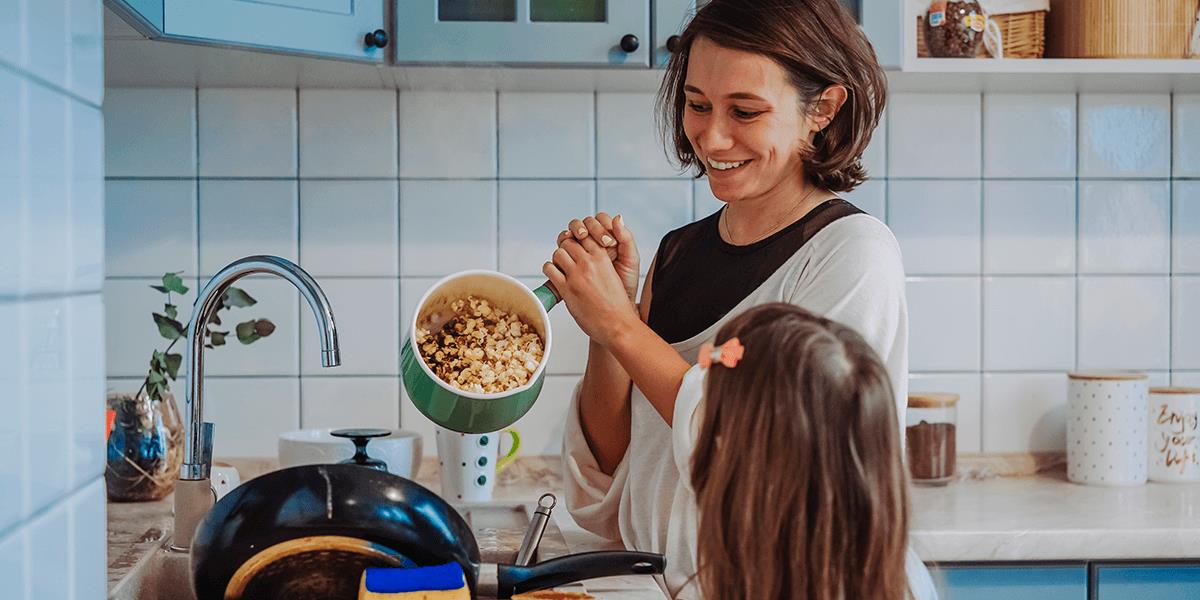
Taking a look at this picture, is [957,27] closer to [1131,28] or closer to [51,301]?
[1131,28]

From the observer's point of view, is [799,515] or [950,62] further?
[950,62]

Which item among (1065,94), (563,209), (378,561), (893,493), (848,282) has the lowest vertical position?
(378,561)

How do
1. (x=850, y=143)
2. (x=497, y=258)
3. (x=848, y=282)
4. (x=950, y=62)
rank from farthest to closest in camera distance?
(x=497, y=258) < (x=950, y=62) < (x=850, y=143) < (x=848, y=282)

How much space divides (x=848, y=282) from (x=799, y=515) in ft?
1.49

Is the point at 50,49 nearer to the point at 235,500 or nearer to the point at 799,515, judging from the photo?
the point at 235,500

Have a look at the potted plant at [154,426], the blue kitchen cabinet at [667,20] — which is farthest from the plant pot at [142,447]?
the blue kitchen cabinet at [667,20]

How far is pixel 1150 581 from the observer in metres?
1.66

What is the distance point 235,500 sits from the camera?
1068mm

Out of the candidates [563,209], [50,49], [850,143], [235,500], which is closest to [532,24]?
[563,209]

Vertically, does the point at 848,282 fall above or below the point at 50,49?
below

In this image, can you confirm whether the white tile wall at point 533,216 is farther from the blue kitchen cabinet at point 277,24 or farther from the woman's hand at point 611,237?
the woman's hand at point 611,237

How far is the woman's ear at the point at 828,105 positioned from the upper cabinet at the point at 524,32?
0.46 metres

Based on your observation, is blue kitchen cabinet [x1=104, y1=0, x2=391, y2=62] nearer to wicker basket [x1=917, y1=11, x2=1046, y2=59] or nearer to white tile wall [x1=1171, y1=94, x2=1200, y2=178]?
wicker basket [x1=917, y1=11, x2=1046, y2=59]

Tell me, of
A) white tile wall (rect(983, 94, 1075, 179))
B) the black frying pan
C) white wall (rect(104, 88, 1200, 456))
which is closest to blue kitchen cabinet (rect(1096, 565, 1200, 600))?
white wall (rect(104, 88, 1200, 456))
